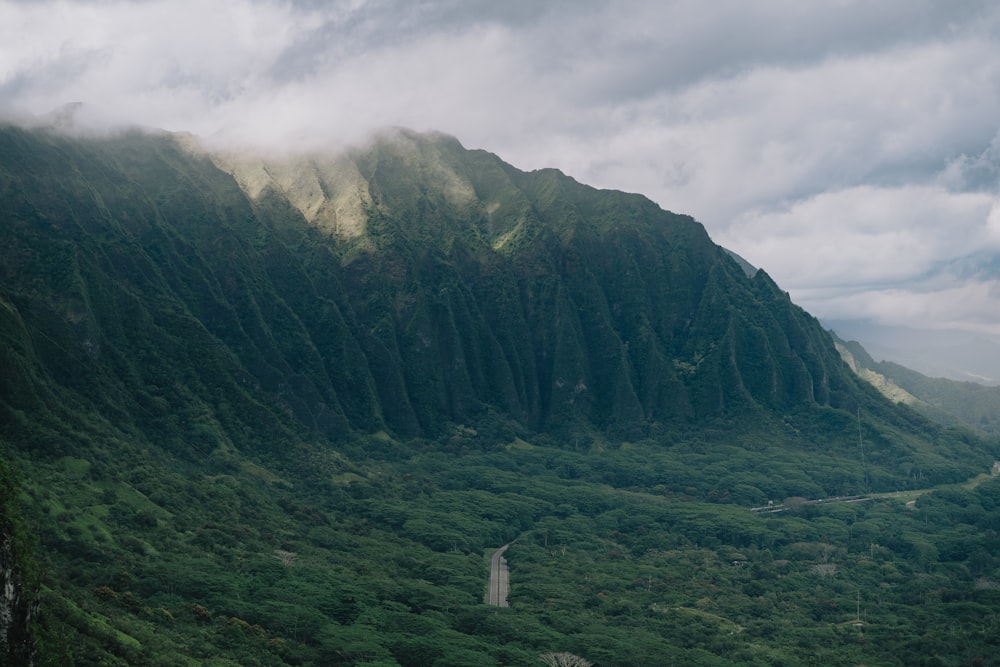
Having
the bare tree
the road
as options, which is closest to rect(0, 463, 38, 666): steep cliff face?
the bare tree

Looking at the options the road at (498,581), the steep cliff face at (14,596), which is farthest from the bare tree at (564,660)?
the steep cliff face at (14,596)

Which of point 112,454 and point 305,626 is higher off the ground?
point 112,454

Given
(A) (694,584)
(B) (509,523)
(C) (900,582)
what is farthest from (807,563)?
(B) (509,523)

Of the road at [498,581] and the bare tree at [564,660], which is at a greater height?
the road at [498,581]

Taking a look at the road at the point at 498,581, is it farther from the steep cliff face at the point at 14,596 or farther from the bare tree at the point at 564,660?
the steep cliff face at the point at 14,596

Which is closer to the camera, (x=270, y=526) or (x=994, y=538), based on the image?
(x=270, y=526)

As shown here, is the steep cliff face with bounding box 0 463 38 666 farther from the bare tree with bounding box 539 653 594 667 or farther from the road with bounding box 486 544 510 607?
the road with bounding box 486 544 510 607

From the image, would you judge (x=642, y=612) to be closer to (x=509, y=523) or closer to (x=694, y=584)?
(x=694, y=584)
